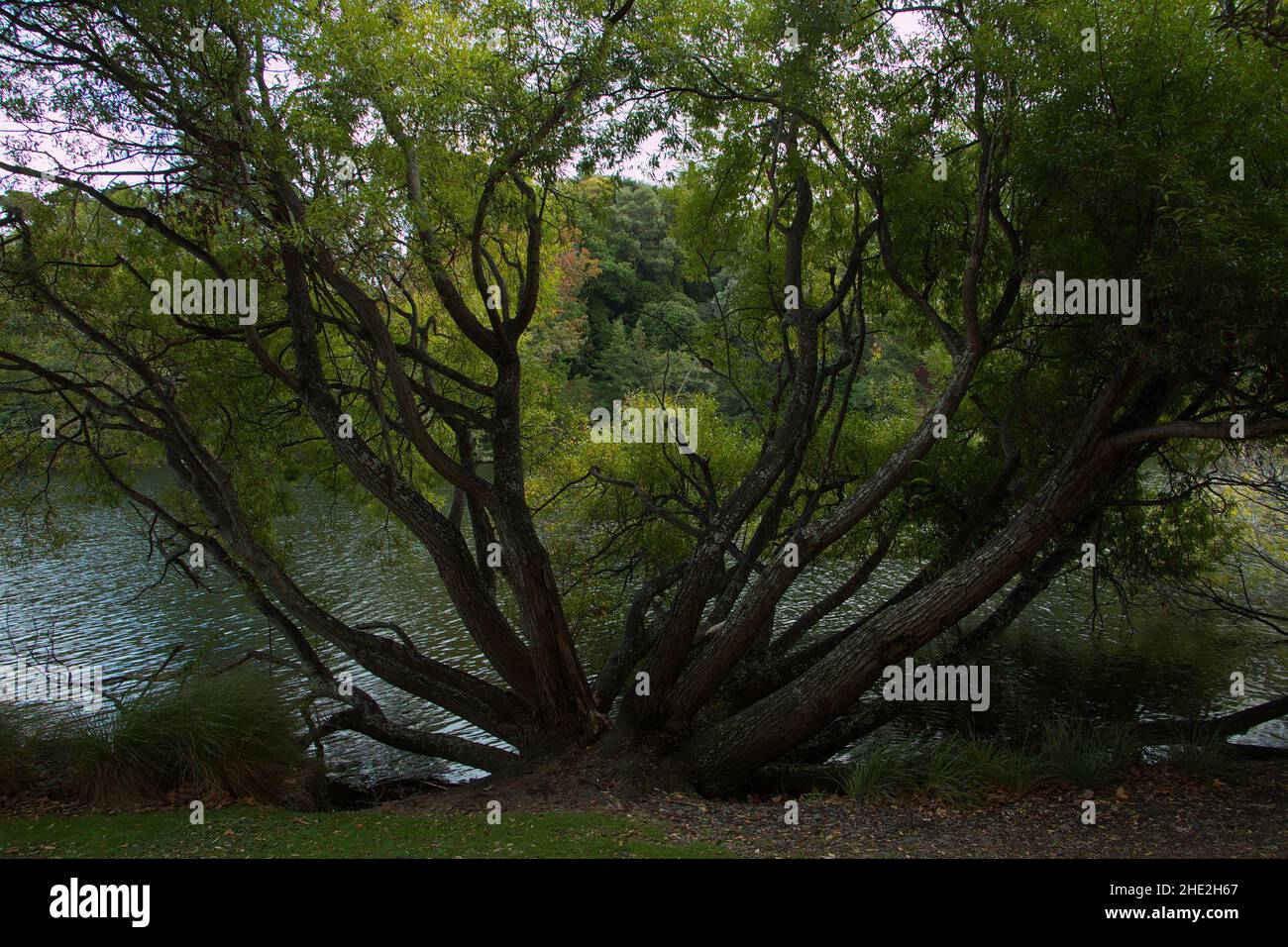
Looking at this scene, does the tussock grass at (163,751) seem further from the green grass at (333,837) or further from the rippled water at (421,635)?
the rippled water at (421,635)

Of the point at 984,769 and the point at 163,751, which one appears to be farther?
the point at 984,769

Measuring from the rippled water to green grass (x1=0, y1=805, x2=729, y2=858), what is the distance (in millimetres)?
3951

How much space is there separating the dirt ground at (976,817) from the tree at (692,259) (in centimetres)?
91

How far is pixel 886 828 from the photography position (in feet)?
23.2

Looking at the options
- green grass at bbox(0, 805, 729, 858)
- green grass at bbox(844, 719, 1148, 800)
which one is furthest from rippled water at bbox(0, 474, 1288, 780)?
green grass at bbox(0, 805, 729, 858)

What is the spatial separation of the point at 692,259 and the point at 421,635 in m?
8.45

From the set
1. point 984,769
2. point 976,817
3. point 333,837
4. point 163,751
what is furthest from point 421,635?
point 976,817

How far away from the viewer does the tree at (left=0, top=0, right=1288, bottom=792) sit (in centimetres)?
713

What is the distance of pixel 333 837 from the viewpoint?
6.66 meters

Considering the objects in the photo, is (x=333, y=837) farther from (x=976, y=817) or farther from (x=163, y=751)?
(x=976, y=817)

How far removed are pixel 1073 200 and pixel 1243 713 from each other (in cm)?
637

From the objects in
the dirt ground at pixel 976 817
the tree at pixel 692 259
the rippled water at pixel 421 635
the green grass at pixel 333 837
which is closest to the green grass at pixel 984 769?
the dirt ground at pixel 976 817
